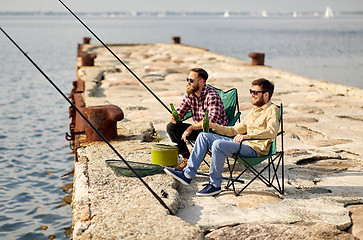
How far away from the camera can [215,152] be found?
14.8 feet

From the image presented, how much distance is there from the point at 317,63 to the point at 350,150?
23460 mm

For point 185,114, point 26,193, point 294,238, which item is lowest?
point 26,193

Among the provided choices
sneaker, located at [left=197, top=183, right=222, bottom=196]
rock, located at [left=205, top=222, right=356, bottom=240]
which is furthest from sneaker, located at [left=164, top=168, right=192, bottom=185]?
rock, located at [left=205, top=222, right=356, bottom=240]

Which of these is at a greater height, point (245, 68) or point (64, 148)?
point (245, 68)

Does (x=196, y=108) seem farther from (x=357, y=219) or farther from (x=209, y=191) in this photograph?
(x=357, y=219)

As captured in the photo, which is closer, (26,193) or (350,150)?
(350,150)

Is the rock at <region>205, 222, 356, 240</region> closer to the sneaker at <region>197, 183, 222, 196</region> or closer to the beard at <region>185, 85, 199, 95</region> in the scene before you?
the sneaker at <region>197, 183, 222, 196</region>

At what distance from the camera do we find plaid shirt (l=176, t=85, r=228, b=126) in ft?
17.0

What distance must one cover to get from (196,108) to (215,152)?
3.20ft

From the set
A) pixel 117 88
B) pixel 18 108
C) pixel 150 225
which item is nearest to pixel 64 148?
pixel 117 88

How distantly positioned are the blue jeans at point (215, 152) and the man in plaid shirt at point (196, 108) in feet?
1.48

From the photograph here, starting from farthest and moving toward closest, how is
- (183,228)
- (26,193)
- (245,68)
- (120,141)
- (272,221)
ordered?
1. (245,68)
2. (26,193)
3. (120,141)
4. (272,221)
5. (183,228)

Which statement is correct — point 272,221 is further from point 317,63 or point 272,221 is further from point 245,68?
point 317,63

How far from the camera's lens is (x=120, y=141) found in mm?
6141
